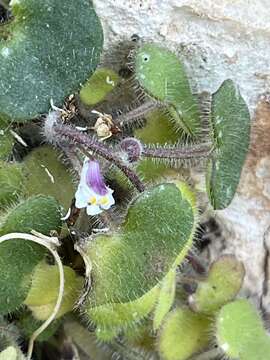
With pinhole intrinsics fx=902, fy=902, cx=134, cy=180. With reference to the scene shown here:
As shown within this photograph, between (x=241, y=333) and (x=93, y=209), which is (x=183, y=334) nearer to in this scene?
(x=241, y=333)

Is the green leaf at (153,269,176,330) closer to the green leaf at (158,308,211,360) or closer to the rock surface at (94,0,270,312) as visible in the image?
the green leaf at (158,308,211,360)

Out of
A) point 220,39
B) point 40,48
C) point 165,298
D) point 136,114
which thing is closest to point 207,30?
point 220,39

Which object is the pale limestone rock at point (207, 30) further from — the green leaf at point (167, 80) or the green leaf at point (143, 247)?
the green leaf at point (143, 247)

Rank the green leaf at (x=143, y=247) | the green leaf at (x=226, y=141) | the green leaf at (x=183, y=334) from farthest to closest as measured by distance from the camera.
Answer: the green leaf at (x=183, y=334), the green leaf at (x=226, y=141), the green leaf at (x=143, y=247)

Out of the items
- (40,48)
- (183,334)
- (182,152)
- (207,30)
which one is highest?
(40,48)

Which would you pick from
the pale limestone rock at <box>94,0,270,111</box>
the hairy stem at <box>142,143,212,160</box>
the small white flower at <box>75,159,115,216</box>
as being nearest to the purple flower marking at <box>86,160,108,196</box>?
the small white flower at <box>75,159,115,216</box>

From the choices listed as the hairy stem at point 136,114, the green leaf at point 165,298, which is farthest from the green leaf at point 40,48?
the green leaf at point 165,298
